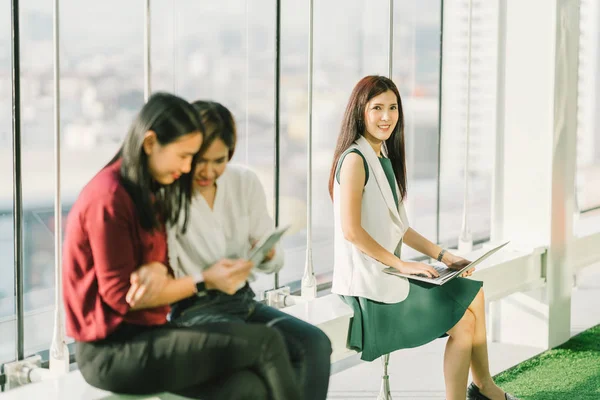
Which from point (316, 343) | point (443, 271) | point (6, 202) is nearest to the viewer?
point (316, 343)

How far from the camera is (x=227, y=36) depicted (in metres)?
3.09

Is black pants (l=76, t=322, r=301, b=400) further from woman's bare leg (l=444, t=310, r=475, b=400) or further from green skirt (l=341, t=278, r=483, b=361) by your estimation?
woman's bare leg (l=444, t=310, r=475, b=400)

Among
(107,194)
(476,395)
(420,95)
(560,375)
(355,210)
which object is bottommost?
(560,375)

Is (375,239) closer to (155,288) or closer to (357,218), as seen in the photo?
(357,218)

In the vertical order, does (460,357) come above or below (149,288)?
below

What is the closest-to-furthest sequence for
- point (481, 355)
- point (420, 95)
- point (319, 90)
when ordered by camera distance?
point (481, 355)
point (319, 90)
point (420, 95)

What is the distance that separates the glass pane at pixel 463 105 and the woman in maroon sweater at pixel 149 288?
107 inches

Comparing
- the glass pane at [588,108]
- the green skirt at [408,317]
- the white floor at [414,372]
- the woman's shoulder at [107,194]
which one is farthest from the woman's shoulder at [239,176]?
the glass pane at [588,108]

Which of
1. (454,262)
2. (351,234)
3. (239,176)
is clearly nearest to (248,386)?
(239,176)

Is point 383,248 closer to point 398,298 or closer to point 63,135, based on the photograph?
point 398,298

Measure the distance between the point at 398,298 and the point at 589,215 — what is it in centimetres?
336

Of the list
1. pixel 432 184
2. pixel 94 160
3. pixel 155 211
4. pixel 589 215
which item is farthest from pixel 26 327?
pixel 589 215

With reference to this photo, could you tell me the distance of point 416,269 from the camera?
2883mm

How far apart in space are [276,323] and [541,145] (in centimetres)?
263
